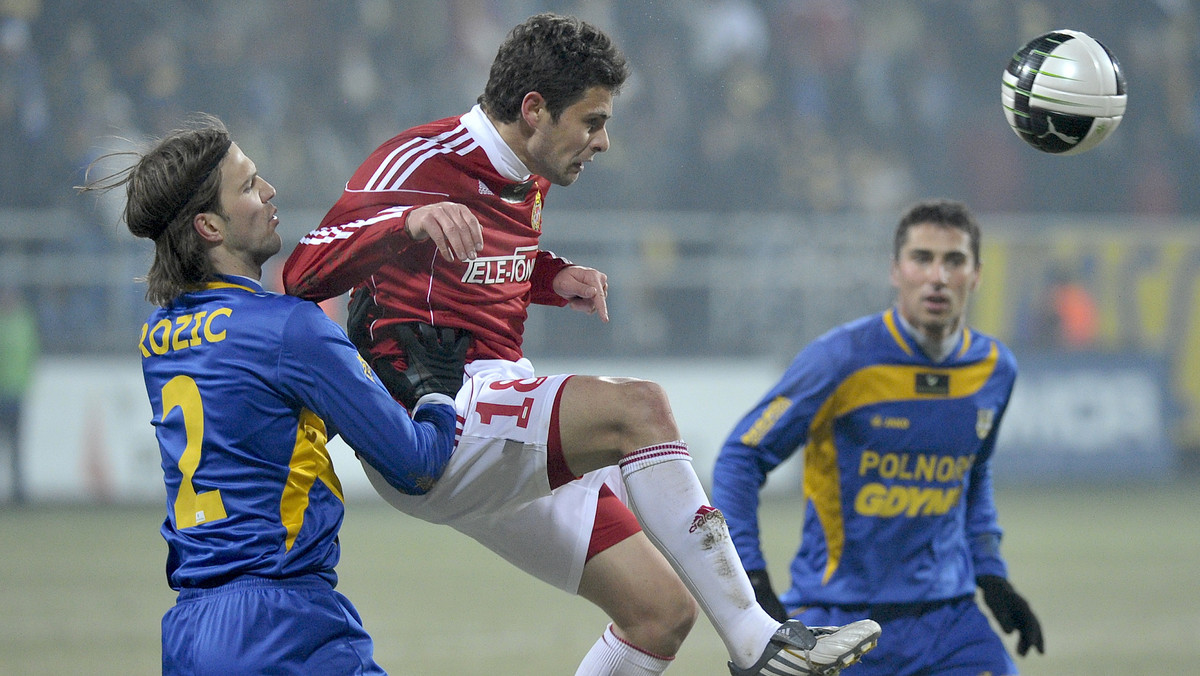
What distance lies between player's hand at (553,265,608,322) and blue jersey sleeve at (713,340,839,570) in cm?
67

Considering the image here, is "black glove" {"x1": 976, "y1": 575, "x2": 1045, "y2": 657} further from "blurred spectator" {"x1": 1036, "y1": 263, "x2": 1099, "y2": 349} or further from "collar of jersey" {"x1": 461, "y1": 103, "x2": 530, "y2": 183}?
"blurred spectator" {"x1": 1036, "y1": 263, "x2": 1099, "y2": 349}

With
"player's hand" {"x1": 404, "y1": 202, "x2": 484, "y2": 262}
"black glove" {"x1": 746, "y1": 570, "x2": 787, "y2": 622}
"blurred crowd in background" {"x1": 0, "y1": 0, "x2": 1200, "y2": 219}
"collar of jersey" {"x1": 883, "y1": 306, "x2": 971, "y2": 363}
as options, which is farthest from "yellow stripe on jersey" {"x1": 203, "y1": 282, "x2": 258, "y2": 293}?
"blurred crowd in background" {"x1": 0, "y1": 0, "x2": 1200, "y2": 219}

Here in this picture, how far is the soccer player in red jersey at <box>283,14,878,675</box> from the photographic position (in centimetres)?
311

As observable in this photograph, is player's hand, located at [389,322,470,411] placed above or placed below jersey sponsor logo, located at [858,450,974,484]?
above

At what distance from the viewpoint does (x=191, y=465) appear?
292cm

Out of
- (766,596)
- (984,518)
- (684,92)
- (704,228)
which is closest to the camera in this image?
(766,596)

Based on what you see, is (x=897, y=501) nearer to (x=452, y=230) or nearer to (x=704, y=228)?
(x=452, y=230)

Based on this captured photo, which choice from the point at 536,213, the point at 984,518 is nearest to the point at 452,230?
the point at 536,213

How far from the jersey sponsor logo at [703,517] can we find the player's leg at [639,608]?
55 centimetres

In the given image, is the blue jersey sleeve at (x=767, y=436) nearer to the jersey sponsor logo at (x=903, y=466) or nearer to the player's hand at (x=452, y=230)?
the jersey sponsor logo at (x=903, y=466)

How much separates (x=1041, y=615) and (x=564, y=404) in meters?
5.38

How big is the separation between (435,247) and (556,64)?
57 centimetres

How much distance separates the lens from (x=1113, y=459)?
45.3ft

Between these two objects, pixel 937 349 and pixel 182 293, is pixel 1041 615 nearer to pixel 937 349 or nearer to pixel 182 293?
pixel 937 349
